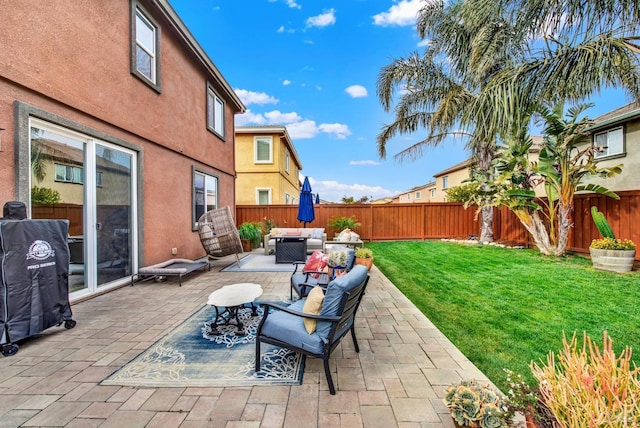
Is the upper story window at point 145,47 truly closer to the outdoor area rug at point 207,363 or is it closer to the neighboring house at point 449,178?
the outdoor area rug at point 207,363

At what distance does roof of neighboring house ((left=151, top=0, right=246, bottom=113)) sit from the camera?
21.8 ft

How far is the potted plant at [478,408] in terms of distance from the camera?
1.69 meters

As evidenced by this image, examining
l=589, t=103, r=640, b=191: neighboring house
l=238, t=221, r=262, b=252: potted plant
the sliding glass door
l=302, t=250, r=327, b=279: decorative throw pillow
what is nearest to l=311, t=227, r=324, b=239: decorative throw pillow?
l=238, t=221, r=262, b=252: potted plant

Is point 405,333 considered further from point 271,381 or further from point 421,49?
point 421,49

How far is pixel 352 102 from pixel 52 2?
14515 millimetres

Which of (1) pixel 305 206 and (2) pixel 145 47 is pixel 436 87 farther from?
(2) pixel 145 47

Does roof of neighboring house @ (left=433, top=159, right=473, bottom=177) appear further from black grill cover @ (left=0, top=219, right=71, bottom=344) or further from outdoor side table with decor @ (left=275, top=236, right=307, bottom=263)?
black grill cover @ (left=0, top=219, right=71, bottom=344)

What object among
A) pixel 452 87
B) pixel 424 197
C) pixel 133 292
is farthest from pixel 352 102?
pixel 424 197

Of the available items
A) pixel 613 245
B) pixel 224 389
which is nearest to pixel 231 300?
pixel 224 389

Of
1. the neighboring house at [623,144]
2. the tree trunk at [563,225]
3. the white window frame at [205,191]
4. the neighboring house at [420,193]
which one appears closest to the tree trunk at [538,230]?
the tree trunk at [563,225]

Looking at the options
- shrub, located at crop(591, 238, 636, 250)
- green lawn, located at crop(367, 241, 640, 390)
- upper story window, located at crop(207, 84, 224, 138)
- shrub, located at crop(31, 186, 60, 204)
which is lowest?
green lawn, located at crop(367, 241, 640, 390)

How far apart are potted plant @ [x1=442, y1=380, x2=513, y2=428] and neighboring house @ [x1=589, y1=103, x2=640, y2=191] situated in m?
14.0

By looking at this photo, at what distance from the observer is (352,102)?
16984 mm

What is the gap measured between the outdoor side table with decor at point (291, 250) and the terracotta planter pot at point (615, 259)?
24.3 ft
